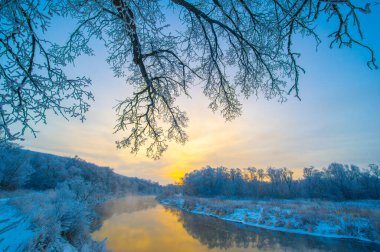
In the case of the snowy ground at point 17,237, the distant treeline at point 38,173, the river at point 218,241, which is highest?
the distant treeline at point 38,173

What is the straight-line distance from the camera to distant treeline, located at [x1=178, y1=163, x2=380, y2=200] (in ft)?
152

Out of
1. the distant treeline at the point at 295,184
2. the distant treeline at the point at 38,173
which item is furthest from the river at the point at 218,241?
the distant treeline at the point at 295,184

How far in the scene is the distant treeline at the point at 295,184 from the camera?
46.4m

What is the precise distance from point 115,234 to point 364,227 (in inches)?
648

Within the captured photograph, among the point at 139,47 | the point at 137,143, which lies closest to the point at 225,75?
the point at 139,47

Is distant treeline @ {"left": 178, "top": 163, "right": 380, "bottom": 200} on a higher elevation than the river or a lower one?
higher

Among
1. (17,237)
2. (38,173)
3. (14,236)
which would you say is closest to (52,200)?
(14,236)

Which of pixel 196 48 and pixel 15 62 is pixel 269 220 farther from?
pixel 15 62

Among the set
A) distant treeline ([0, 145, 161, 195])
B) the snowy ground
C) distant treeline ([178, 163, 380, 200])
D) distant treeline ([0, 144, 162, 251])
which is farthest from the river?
distant treeline ([178, 163, 380, 200])

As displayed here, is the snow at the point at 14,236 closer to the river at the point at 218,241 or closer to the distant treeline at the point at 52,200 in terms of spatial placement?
the distant treeline at the point at 52,200

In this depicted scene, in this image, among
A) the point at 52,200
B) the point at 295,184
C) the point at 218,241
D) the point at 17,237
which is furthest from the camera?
the point at 295,184

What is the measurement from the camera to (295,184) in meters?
64.4

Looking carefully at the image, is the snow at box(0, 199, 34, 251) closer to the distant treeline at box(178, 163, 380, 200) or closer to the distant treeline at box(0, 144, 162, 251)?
the distant treeline at box(0, 144, 162, 251)

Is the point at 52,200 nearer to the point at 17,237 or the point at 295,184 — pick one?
the point at 17,237
